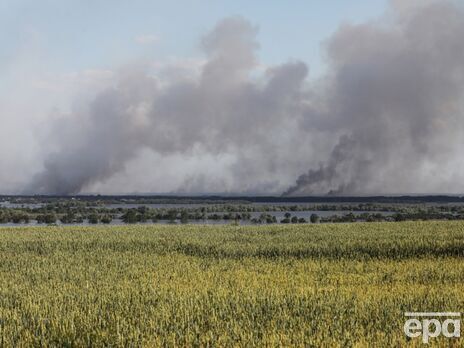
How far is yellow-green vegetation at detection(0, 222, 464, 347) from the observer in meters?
12.0

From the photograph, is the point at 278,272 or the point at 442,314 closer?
the point at 442,314

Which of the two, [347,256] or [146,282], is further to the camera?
[347,256]

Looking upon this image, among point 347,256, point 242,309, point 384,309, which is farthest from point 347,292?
point 347,256

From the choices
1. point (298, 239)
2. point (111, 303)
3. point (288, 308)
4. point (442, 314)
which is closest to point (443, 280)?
point (442, 314)

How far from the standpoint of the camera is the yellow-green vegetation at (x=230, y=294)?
39.3 ft

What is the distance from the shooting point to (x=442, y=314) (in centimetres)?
1373

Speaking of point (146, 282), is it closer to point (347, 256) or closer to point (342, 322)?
point (342, 322)

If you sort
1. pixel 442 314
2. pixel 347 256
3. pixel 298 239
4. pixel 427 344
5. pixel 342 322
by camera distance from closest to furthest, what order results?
pixel 427 344 < pixel 342 322 < pixel 442 314 < pixel 347 256 < pixel 298 239

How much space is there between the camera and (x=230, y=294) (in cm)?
1684

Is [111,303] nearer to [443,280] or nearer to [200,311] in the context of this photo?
[200,311]

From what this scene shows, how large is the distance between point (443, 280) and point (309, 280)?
5.57 meters

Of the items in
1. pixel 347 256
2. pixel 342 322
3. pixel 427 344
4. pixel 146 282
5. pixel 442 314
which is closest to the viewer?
pixel 427 344

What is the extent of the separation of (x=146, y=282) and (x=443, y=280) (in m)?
11.9

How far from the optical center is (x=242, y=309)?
14.4 meters
